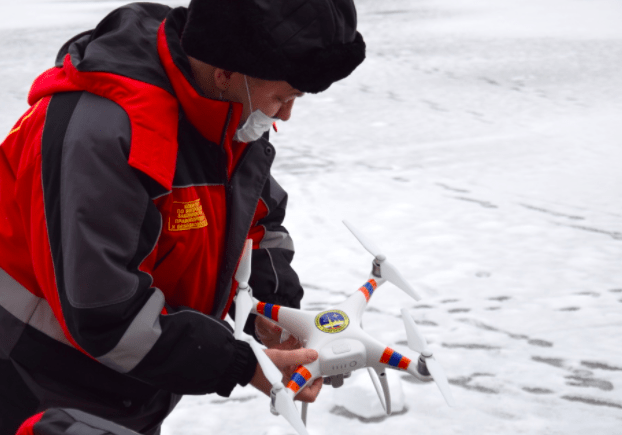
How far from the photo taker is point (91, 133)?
0.74 meters

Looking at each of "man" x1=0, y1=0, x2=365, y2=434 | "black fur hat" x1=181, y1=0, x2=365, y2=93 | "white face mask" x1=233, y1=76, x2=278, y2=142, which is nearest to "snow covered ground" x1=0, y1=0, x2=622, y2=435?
"man" x1=0, y1=0, x2=365, y2=434

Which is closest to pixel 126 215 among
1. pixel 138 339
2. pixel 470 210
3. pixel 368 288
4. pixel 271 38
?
pixel 138 339

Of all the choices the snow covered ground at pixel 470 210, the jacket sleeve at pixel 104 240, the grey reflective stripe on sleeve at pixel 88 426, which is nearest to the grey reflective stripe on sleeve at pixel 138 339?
the jacket sleeve at pixel 104 240

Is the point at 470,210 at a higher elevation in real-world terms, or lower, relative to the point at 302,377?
lower

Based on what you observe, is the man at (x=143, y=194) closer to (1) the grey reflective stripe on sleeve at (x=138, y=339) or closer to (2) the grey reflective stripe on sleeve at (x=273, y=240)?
(1) the grey reflective stripe on sleeve at (x=138, y=339)

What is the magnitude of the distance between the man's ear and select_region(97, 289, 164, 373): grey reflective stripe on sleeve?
10.7 inches

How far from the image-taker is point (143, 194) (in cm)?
77

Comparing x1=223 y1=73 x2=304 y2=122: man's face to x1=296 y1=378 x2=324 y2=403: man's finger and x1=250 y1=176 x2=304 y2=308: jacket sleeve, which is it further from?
x1=296 y1=378 x2=324 y2=403: man's finger

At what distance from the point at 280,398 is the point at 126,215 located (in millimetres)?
300

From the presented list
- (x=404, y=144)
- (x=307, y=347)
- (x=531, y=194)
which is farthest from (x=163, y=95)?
(x=404, y=144)

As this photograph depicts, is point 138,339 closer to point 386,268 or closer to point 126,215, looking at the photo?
point 126,215

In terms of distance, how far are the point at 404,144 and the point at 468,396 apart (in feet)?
5.33

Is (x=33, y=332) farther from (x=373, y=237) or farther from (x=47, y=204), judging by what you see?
(x=373, y=237)

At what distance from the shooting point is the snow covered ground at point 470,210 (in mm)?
1487
